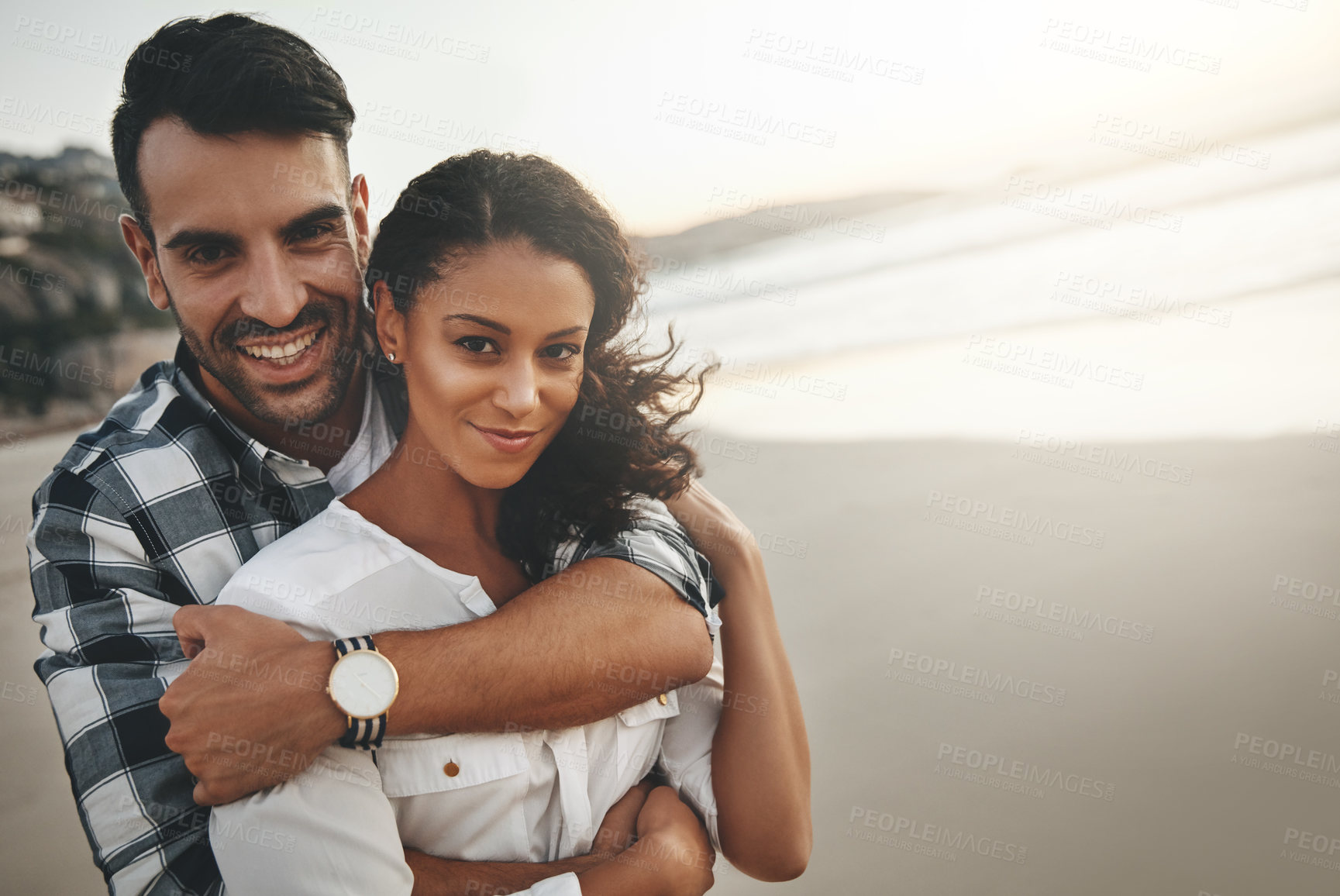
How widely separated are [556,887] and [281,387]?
128 cm

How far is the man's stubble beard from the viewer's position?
217 cm

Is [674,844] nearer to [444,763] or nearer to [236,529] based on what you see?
[444,763]

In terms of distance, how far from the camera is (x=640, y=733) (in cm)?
185

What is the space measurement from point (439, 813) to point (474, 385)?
77cm

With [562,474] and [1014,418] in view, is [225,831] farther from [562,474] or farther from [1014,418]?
[1014,418]

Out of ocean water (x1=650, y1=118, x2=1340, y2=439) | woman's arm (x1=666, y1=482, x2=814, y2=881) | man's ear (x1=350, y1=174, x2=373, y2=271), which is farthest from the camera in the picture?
ocean water (x1=650, y1=118, x2=1340, y2=439)

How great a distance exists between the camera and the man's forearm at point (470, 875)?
1571 mm

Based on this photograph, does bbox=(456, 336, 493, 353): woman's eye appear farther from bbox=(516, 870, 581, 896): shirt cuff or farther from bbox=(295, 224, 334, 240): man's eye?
bbox=(516, 870, 581, 896): shirt cuff

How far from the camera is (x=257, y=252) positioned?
215 centimetres

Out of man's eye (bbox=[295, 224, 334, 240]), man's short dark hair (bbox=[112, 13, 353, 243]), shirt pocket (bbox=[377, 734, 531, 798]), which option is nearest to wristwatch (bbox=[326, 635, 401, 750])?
shirt pocket (bbox=[377, 734, 531, 798])

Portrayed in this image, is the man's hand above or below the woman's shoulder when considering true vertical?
below

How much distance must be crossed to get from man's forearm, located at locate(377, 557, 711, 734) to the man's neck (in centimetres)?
87

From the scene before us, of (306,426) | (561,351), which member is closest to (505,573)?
(561,351)

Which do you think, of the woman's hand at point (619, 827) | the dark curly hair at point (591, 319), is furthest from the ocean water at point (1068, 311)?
the woman's hand at point (619, 827)
